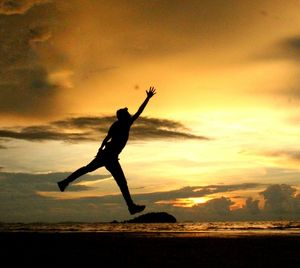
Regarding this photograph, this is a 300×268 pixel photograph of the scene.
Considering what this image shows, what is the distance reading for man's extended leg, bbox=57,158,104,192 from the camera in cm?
1027

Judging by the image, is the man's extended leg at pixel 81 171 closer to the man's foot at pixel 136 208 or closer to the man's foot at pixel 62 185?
the man's foot at pixel 62 185

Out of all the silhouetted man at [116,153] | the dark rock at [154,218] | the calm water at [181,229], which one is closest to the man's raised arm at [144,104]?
the silhouetted man at [116,153]

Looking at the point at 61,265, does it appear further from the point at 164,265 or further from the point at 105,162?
the point at 105,162

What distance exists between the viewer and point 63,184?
10.8m

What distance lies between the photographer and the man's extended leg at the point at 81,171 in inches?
404

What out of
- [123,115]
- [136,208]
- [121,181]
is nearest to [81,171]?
[121,181]

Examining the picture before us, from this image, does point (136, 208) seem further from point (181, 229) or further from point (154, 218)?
point (154, 218)

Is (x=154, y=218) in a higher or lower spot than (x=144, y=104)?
lower

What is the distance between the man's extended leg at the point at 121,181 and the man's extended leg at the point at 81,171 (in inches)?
9.5

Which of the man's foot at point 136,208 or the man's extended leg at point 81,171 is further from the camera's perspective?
the man's foot at point 136,208

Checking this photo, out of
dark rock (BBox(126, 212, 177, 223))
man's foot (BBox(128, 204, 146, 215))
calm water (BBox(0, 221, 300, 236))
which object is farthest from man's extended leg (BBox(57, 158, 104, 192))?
dark rock (BBox(126, 212, 177, 223))

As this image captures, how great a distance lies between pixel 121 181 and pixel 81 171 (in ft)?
3.43

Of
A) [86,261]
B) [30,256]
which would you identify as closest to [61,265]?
[86,261]

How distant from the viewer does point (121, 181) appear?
34.9 feet
